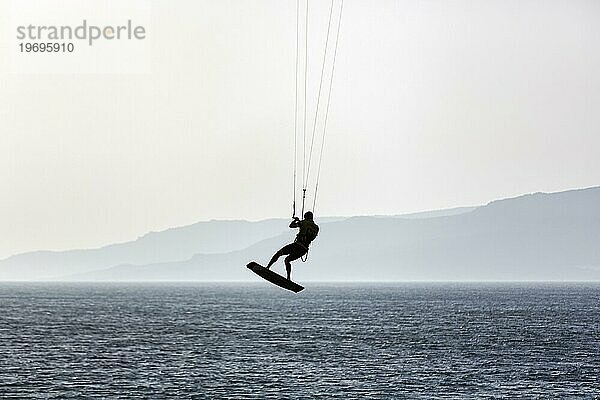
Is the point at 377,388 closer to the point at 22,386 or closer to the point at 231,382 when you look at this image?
the point at 231,382

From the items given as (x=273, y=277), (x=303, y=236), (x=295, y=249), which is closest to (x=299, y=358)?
(x=273, y=277)

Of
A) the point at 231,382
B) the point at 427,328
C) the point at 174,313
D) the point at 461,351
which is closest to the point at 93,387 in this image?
the point at 231,382

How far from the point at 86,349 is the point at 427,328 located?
55454 mm

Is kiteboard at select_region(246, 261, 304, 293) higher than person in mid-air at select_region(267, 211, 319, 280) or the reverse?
the reverse

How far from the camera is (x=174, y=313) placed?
618 feet

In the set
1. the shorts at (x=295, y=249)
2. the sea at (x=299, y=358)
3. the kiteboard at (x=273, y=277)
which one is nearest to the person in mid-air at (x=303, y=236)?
the shorts at (x=295, y=249)

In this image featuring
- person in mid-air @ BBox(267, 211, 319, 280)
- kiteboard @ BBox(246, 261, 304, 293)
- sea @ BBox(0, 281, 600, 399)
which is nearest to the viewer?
person in mid-air @ BBox(267, 211, 319, 280)

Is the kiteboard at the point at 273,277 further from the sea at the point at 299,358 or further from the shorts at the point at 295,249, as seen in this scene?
the sea at the point at 299,358

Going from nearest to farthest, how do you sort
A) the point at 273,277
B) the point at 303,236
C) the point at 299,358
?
the point at 303,236 < the point at 273,277 < the point at 299,358

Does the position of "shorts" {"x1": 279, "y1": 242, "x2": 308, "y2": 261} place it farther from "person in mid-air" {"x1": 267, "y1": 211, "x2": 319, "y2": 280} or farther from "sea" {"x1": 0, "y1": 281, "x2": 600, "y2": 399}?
"sea" {"x1": 0, "y1": 281, "x2": 600, "y2": 399}

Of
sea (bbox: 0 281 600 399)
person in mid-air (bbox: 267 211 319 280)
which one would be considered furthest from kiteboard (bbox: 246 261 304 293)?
sea (bbox: 0 281 600 399)

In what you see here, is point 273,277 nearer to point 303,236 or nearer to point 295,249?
point 295,249

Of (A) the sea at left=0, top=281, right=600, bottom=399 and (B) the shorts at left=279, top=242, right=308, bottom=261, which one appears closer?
(B) the shorts at left=279, top=242, right=308, bottom=261

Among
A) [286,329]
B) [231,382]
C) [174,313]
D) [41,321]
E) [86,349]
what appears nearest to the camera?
[231,382]
